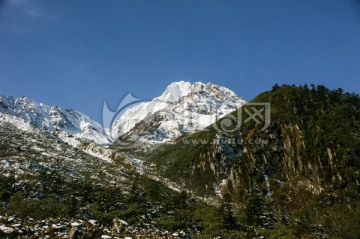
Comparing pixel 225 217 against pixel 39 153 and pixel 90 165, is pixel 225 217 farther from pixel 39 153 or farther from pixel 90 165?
pixel 39 153

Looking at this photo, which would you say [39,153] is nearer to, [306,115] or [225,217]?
[225,217]

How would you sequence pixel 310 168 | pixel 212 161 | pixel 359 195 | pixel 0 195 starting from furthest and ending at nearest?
1. pixel 212 161
2. pixel 310 168
3. pixel 359 195
4. pixel 0 195

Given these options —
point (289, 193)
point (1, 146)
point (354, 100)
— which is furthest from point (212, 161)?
point (1, 146)

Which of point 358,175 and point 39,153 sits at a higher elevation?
point 39,153

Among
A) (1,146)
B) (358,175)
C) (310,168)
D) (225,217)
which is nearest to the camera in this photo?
(225,217)

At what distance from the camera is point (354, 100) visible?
650 feet

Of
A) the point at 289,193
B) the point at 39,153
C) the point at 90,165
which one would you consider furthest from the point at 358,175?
the point at 39,153

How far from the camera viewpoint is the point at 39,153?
18138 cm

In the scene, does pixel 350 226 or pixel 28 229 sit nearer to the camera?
pixel 28 229

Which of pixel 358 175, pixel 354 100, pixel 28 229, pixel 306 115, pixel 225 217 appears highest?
pixel 354 100

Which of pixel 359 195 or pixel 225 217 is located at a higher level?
pixel 359 195

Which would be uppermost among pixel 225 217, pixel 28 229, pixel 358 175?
pixel 358 175

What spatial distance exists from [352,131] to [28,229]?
511ft

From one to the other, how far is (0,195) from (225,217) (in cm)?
6855
